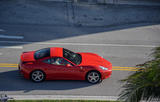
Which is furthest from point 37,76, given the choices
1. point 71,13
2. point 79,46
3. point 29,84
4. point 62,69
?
point 71,13

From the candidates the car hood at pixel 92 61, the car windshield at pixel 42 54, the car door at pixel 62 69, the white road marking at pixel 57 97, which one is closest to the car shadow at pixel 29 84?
the car door at pixel 62 69

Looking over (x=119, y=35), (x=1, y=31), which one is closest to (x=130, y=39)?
(x=119, y=35)

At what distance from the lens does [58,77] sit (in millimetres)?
10484

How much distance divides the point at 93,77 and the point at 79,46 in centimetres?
467

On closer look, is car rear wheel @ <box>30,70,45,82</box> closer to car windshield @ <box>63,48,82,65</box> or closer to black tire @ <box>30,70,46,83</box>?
black tire @ <box>30,70,46,83</box>

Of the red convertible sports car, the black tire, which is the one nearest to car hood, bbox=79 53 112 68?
the red convertible sports car

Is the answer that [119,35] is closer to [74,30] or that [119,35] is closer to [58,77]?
[74,30]

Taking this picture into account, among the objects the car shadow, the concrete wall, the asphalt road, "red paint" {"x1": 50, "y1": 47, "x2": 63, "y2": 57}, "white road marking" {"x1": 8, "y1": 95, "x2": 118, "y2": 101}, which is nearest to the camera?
"white road marking" {"x1": 8, "y1": 95, "x2": 118, "y2": 101}

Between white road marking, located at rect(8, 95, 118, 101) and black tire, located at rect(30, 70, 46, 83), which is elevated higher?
black tire, located at rect(30, 70, 46, 83)

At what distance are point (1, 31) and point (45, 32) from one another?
116 inches

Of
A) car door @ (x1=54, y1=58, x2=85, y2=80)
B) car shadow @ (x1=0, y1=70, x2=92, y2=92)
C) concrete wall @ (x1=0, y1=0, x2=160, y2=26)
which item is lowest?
car shadow @ (x1=0, y1=70, x2=92, y2=92)

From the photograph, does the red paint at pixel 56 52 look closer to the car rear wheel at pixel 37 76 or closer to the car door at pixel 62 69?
the car door at pixel 62 69

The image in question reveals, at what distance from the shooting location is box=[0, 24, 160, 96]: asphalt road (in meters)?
10.3

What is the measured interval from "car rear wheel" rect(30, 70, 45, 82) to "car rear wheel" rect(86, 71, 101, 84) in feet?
6.30
